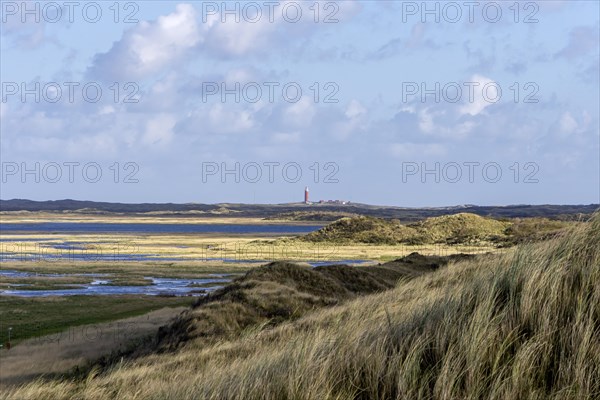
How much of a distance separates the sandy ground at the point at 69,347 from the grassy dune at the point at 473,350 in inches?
554

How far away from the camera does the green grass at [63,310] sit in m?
30.8

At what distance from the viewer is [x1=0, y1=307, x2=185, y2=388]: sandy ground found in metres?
21.7

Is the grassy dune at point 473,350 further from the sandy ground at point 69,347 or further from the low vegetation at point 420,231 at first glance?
the low vegetation at point 420,231

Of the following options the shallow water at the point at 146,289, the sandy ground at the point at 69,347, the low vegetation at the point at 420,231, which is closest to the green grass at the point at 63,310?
the sandy ground at the point at 69,347

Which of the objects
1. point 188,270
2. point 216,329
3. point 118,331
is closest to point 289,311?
point 216,329

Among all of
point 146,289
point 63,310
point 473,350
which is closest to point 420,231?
point 146,289

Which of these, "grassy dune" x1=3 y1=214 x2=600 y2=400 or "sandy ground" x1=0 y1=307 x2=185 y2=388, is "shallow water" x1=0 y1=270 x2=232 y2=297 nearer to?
"sandy ground" x1=0 y1=307 x2=185 y2=388

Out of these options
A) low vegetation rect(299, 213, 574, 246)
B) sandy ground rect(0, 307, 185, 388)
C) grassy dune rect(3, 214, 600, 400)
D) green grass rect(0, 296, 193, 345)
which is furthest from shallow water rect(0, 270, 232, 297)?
low vegetation rect(299, 213, 574, 246)

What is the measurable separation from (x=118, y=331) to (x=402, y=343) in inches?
910

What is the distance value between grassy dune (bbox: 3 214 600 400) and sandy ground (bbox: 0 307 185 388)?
46.2 feet

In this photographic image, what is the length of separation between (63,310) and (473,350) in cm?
3261

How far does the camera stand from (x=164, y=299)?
4019 centimetres

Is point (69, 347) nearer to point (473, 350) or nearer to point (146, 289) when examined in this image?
point (146, 289)

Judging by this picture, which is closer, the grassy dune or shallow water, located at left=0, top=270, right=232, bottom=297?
the grassy dune
